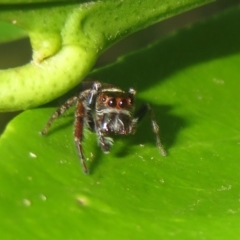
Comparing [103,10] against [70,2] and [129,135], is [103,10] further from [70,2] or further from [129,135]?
[129,135]

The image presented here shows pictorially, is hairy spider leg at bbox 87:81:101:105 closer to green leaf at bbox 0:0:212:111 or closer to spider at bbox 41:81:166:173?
spider at bbox 41:81:166:173

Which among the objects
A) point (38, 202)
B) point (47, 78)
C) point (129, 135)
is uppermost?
point (47, 78)

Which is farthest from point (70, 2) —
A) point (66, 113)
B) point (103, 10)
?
point (66, 113)

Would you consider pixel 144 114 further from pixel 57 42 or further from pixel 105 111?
pixel 57 42

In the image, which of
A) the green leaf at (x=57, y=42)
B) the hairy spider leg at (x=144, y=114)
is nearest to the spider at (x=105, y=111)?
the hairy spider leg at (x=144, y=114)

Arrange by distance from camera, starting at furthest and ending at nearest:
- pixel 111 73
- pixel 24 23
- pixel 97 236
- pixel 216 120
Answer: pixel 111 73, pixel 216 120, pixel 24 23, pixel 97 236
